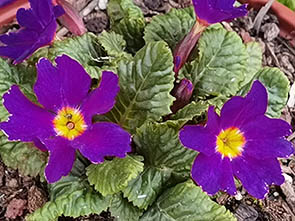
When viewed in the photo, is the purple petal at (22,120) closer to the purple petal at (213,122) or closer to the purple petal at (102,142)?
the purple petal at (102,142)

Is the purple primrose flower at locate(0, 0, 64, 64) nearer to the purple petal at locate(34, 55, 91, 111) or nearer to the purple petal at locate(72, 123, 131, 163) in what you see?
the purple petal at locate(34, 55, 91, 111)

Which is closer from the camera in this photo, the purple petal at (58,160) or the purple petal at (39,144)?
the purple petal at (58,160)

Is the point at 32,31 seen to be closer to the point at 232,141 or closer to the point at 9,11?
the point at 9,11

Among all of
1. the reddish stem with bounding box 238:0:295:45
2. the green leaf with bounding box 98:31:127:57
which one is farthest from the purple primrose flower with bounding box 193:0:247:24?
the reddish stem with bounding box 238:0:295:45

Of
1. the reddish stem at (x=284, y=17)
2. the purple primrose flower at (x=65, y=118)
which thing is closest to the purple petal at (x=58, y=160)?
the purple primrose flower at (x=65, y=118)

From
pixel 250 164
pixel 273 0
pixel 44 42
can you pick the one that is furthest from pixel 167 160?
pixel 273 0

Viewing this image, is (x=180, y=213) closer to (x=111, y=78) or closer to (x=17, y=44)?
(x=111, y=78)
